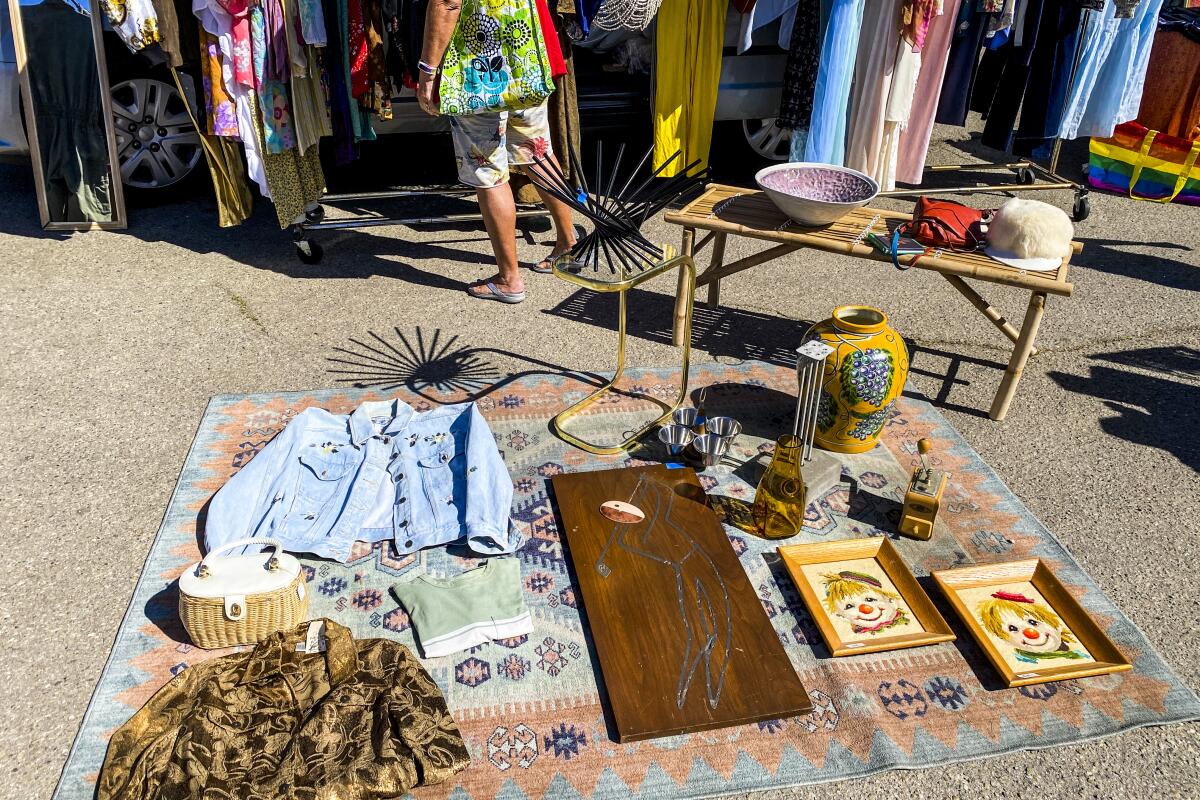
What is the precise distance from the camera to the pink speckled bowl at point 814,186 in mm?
3809

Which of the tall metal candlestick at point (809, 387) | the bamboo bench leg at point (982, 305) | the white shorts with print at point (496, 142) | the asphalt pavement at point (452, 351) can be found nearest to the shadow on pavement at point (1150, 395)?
the asphalt pavement at point (452, 351)

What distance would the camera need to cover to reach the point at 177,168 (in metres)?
5.56

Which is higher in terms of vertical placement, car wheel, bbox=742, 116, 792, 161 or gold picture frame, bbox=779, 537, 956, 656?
car wheel, bbox=742, 116, 792, 161

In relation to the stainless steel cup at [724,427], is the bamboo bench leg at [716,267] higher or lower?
higher

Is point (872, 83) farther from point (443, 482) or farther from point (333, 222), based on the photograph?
point (443, 482)

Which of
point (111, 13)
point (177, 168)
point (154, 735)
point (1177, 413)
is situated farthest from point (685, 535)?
point (177, 168)

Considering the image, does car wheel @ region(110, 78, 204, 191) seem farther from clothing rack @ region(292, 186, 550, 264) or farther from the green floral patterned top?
the green floral patterned top

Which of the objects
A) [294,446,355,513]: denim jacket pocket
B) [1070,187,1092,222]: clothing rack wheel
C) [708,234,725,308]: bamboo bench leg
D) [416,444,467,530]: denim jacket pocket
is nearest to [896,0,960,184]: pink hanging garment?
[1070,187,1092,222]: clothing rack wheel

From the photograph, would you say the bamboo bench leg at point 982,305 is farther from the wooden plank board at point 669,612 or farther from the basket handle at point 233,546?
the basket handle at point 233,546

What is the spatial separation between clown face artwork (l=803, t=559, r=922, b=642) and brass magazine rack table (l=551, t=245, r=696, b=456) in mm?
1005

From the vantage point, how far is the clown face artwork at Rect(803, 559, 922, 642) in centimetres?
264

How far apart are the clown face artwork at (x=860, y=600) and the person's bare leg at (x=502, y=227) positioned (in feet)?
7.77

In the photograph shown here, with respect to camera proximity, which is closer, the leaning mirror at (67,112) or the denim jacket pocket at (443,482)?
the denim jacket pocket at (443,482)

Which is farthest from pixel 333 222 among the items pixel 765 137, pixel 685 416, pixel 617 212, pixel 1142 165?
pixel 1142 165
